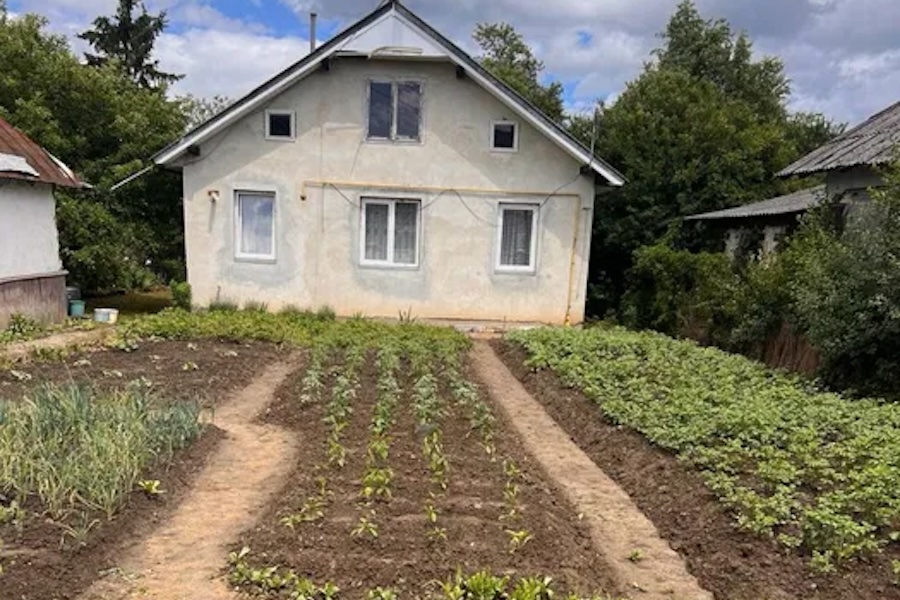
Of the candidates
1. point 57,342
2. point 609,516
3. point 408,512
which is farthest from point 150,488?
point 57,342

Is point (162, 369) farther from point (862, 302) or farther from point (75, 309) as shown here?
point (862, 302)

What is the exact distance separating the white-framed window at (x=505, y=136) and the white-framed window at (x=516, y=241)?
1344 mm

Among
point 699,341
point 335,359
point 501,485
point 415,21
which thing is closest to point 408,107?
point 415,21

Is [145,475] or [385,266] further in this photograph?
[385,266]

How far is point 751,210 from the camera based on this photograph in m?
17.0

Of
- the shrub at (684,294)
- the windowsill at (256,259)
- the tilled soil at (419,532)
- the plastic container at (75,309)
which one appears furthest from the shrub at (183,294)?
the shrub at (684,294)

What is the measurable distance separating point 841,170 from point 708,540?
9.94 metres

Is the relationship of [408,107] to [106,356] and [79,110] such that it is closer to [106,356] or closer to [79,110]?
[106,356]

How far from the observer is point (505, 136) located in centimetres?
1481

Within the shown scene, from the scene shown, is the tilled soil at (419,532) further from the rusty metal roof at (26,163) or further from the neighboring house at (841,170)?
the rusty metal roof at (26,163)

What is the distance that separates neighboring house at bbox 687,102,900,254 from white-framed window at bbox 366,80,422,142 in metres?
7.74

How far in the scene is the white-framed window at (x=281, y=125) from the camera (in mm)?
14609

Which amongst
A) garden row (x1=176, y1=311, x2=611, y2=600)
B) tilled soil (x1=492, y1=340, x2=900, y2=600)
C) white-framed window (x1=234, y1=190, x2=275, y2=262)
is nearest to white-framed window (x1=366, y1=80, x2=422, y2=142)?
white-framed window (x1=234, y1=190, x2=275, y2=262)

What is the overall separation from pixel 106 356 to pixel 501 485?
756cm
